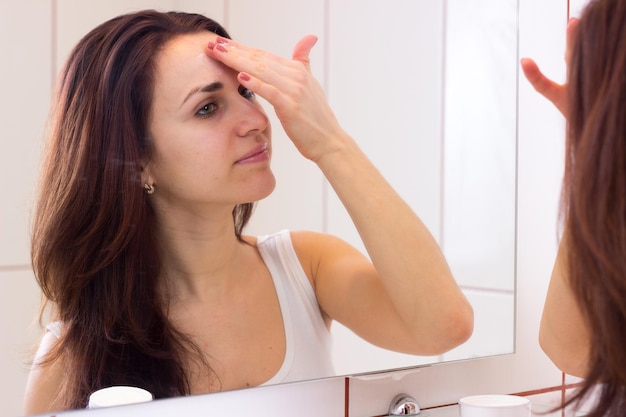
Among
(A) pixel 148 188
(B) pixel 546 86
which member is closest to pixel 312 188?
(A) pixel 148 188

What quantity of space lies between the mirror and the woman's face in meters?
0.03

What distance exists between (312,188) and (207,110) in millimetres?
165

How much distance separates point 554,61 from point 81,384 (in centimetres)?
85

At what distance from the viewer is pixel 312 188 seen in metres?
0.96

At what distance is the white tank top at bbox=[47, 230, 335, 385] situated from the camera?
96 centimetres

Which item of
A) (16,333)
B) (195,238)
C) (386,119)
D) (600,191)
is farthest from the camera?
(386,119)

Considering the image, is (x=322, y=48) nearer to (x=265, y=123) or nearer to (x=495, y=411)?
(x=265, y=123)

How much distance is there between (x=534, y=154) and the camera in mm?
1268

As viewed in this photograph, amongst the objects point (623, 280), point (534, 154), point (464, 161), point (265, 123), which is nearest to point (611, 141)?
point (623, 280)

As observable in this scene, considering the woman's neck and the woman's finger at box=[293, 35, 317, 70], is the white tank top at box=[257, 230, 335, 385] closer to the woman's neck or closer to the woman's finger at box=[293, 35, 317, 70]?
the woman's neck

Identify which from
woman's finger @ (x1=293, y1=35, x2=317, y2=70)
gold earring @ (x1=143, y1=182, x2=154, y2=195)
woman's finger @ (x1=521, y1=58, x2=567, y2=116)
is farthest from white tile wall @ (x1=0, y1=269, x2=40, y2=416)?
woman's finger @ (x1=521, y1=58, x2=567, y2=116)

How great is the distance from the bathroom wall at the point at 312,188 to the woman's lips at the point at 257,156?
2.4 inches

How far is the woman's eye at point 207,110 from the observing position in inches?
33.6

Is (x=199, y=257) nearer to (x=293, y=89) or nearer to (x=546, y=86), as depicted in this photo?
(x=293, y=89)
